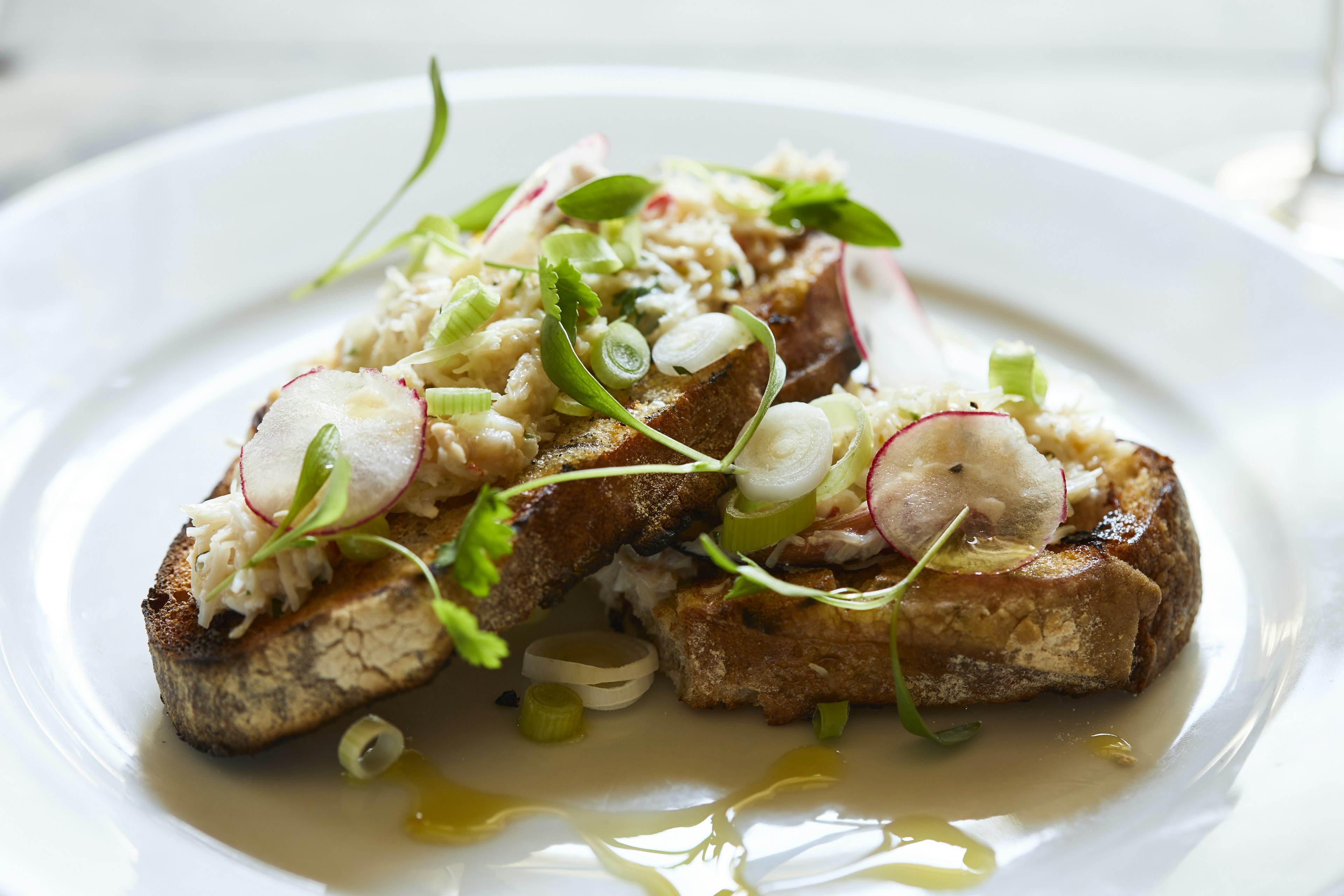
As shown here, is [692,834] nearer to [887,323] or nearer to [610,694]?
[610,694]

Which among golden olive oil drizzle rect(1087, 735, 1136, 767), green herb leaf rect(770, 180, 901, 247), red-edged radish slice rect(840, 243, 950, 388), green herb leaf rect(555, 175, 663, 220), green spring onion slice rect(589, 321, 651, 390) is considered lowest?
golden olive oil drizzle rect(1087, 735, 1136, 767)

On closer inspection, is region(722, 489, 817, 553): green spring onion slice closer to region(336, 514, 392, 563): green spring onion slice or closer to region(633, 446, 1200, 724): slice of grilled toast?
region(633, 446, 1200, 724): slice of grilled toast

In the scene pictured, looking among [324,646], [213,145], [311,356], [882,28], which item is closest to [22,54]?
[213,145]

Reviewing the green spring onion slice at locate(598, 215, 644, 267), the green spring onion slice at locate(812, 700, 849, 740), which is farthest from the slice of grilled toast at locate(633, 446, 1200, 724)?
the green spring onion slice at locate(598, 215, 644, 267)

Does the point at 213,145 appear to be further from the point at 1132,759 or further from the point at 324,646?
the point at 1132,759

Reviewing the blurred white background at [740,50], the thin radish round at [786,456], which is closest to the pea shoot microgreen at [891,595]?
the thin radish round at [786,456]

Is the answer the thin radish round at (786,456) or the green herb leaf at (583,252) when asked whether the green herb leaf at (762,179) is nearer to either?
the green herb leaf at (583,252)

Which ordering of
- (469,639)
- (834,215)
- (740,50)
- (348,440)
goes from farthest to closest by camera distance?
(740,50) < (834,215) < (348,440) < (469,639)

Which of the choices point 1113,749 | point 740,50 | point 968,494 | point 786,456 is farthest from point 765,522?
point 740,50
